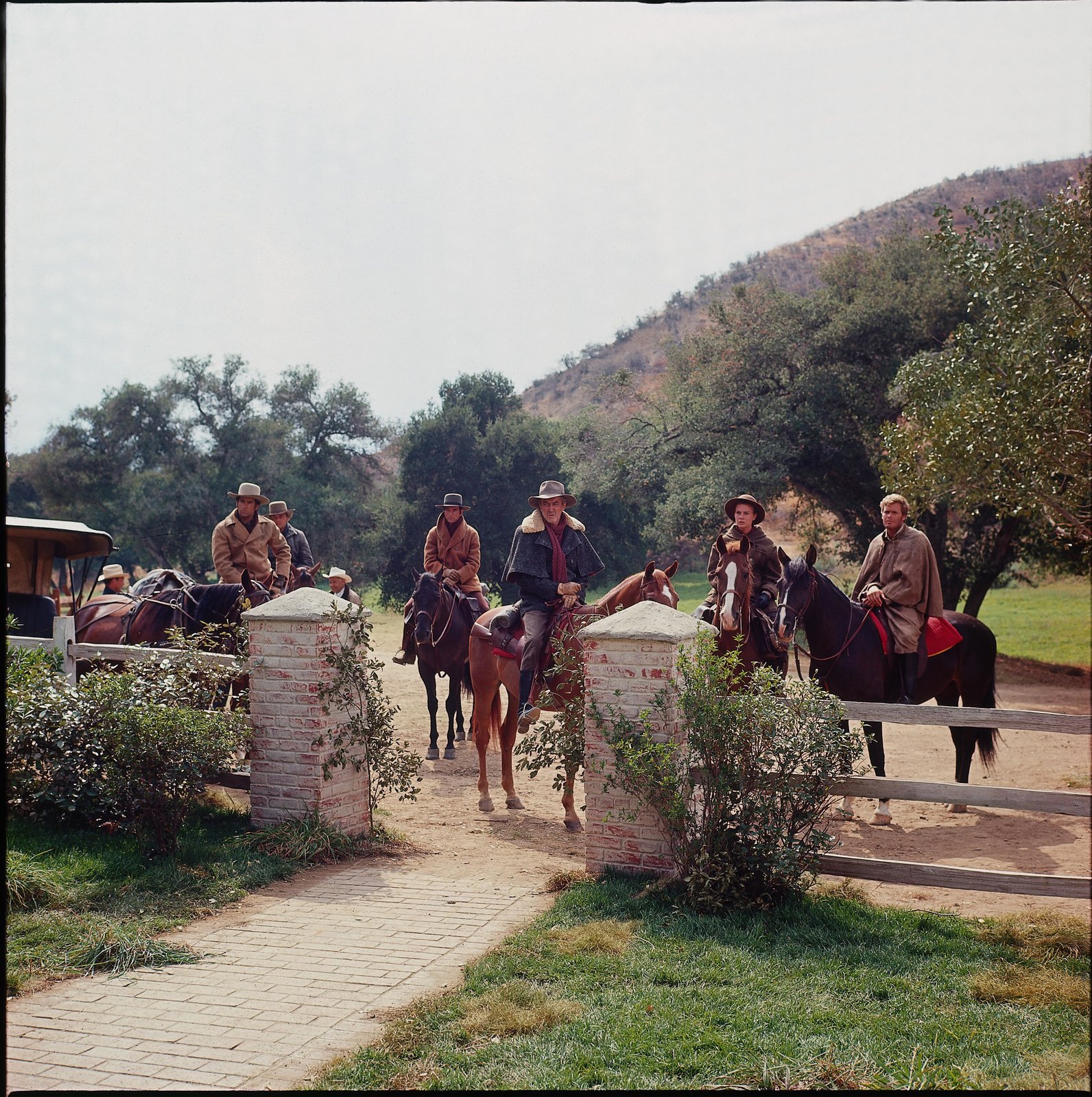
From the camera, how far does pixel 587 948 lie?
16.4ft

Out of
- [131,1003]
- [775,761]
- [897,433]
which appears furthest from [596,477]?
[131,1003]

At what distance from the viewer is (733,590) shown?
7.93 metres

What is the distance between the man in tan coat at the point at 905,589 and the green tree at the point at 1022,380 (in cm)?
311

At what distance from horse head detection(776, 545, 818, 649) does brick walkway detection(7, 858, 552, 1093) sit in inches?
116

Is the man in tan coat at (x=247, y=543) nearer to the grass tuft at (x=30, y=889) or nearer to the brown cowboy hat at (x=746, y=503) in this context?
the brown cowboy hat at (x=746, y=503)

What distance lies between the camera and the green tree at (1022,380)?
11078 mm

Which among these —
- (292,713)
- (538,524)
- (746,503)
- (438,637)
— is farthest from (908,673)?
(292,713)

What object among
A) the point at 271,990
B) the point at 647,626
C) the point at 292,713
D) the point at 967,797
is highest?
the point at 647,626

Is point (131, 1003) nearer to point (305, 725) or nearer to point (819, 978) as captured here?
point (305, 725)

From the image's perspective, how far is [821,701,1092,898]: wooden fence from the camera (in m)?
4.86

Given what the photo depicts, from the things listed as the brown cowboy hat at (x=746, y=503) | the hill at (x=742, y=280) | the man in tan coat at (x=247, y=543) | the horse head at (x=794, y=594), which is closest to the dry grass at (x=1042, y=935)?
the horse head at (x=794, y=594)

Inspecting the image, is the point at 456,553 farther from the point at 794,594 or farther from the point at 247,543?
the point at 794,594

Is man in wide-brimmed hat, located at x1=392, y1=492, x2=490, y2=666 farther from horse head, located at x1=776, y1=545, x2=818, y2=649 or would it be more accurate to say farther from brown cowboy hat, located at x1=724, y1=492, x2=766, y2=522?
horse head, located at x1=776, y1=545, x2=818, y2=649

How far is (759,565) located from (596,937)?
4420 mm
